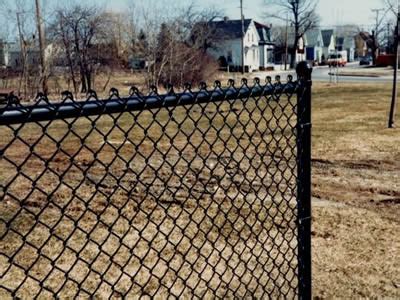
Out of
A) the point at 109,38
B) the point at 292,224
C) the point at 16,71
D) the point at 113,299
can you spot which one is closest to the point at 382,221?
the point at 292,224

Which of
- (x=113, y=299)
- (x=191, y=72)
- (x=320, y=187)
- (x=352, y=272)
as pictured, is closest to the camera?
(x=113, y=299)

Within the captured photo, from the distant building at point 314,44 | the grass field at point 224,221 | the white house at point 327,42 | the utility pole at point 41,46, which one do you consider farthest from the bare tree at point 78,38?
the white house at point 327,42

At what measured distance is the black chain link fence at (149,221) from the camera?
192 centimetres

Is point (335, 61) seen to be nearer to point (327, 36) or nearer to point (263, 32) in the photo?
point (263, 32)

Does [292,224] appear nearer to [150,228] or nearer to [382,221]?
[382,221]

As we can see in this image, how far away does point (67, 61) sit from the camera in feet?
75.5

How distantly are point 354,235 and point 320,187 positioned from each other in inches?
68.0

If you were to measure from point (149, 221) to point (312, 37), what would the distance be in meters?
71.4

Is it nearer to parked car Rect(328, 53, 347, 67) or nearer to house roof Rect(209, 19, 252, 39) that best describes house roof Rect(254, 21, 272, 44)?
house roof Rect(209, 19, 252, 39)

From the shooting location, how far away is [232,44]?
49.4 metres

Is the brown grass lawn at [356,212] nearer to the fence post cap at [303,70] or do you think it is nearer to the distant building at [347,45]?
the fence post cap at [303,70]

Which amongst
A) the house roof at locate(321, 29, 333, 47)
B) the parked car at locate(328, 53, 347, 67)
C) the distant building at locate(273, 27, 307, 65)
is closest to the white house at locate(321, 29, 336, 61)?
the house roof at locate(321, 29, 333, 47)

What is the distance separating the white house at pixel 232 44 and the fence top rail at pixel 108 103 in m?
44.9

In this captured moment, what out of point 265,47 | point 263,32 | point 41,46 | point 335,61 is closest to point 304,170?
point 41,46
